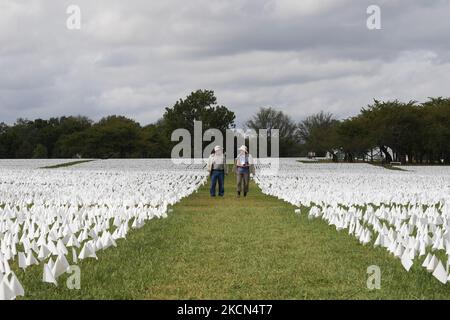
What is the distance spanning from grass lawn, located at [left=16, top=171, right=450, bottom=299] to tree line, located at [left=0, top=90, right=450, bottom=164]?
220 ft

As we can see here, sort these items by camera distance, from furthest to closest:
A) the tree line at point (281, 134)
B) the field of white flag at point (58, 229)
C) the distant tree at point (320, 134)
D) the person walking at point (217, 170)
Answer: the distant tree at point (320, 134) < the tree line at point (281, 134) < the person walking at point (217, 170) < the field of white flag at point (58, 229)

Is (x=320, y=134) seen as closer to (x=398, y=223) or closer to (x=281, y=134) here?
(x=281, y=134)

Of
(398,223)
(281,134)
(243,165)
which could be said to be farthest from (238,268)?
(281,134)

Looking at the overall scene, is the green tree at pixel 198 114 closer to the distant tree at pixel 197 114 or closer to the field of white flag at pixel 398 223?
the distant tree at pixel 197 114

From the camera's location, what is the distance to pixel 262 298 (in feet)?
22.9

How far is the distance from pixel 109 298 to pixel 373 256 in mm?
4205

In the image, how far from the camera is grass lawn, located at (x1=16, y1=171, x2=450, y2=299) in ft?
23.7

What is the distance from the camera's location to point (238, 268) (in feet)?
28.1

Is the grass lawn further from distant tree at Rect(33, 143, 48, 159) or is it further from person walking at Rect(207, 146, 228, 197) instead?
distant tree at Rect(33, 143, 48, 159)

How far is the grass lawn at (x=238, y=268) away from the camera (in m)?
7.22

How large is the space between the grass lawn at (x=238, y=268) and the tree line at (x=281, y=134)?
67109 millimetres

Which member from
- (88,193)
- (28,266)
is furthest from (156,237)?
(88,193)

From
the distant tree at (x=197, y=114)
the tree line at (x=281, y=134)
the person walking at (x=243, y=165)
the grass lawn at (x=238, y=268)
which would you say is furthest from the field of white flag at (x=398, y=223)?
the distant tree at (x=197, y=114)
